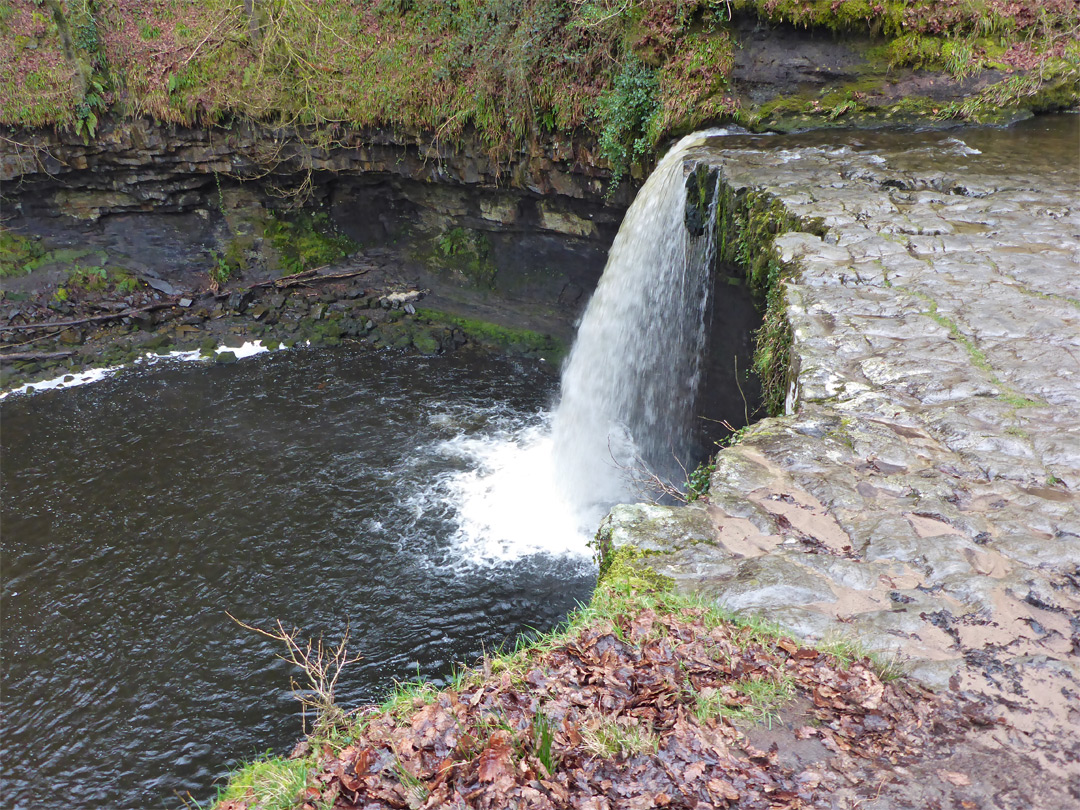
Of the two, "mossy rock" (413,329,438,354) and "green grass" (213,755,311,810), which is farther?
"mossy rock" (413,329,438,354)

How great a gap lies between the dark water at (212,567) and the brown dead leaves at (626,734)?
3931 millimetres

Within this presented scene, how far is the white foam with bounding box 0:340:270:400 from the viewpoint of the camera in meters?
12.3

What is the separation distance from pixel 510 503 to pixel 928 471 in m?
5.89

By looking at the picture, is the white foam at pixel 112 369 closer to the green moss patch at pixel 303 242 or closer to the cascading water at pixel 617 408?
the green moss patch at pixel 303 242

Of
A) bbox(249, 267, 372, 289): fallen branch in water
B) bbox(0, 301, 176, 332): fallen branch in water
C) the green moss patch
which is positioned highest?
the green moss patch

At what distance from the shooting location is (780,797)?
8.00ft

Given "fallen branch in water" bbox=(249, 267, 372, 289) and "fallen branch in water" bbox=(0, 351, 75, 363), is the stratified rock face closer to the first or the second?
"fallen branch in water" bbox=(249, 267, 372, 289)

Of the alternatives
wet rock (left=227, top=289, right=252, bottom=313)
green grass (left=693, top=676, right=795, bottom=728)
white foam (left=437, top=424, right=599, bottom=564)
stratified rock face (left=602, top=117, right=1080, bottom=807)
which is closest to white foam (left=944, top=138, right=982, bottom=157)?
stratified rock face (left=602, top=117, right=1080, bottom=807)


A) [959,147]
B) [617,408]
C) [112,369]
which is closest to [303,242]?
[112,369]

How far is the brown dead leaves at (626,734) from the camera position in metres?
2.50

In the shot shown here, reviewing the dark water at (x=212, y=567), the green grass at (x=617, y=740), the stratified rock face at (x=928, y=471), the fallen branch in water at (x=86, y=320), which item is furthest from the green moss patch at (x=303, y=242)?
the green grass at (x=617, y=740)

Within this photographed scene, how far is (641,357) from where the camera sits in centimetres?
921

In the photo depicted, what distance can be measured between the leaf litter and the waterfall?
4.89 meters

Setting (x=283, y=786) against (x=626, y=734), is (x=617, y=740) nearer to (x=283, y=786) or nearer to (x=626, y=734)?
(x=626, y=734)
